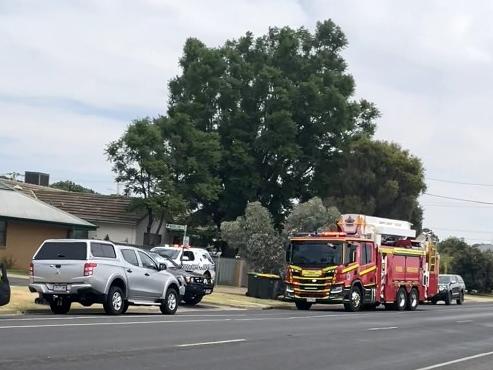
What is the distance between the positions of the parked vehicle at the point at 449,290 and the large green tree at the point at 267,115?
12.6 metres

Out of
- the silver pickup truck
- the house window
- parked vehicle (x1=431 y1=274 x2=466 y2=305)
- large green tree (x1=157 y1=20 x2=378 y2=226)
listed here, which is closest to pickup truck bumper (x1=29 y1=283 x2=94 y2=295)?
the silver pickup truck

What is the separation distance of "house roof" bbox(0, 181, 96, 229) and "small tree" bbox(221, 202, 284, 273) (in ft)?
23.7

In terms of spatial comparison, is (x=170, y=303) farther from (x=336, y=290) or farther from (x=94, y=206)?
(x=94, y=206)

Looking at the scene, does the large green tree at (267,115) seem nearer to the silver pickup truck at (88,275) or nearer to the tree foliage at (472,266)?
the tree foliage at (472,266)

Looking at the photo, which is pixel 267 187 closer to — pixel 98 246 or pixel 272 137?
pixel 272 137

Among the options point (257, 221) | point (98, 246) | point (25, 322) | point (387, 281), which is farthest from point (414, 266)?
point (25, 322)

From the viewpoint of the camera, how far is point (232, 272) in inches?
1908

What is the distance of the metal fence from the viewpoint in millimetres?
48031

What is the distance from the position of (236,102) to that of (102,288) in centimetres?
3688

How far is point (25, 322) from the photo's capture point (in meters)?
18.0

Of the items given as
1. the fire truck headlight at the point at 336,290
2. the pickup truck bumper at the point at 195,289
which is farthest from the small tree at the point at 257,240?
the pickup truck bumper at the point at 195,289

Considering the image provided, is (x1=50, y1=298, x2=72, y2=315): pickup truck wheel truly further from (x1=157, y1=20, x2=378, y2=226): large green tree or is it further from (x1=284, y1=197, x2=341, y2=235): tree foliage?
(x1=157, y1=20, x2=378, y2=226): large green tree

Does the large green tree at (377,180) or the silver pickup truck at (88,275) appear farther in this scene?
the large green tree at (377,180)

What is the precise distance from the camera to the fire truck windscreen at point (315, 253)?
101 feet
